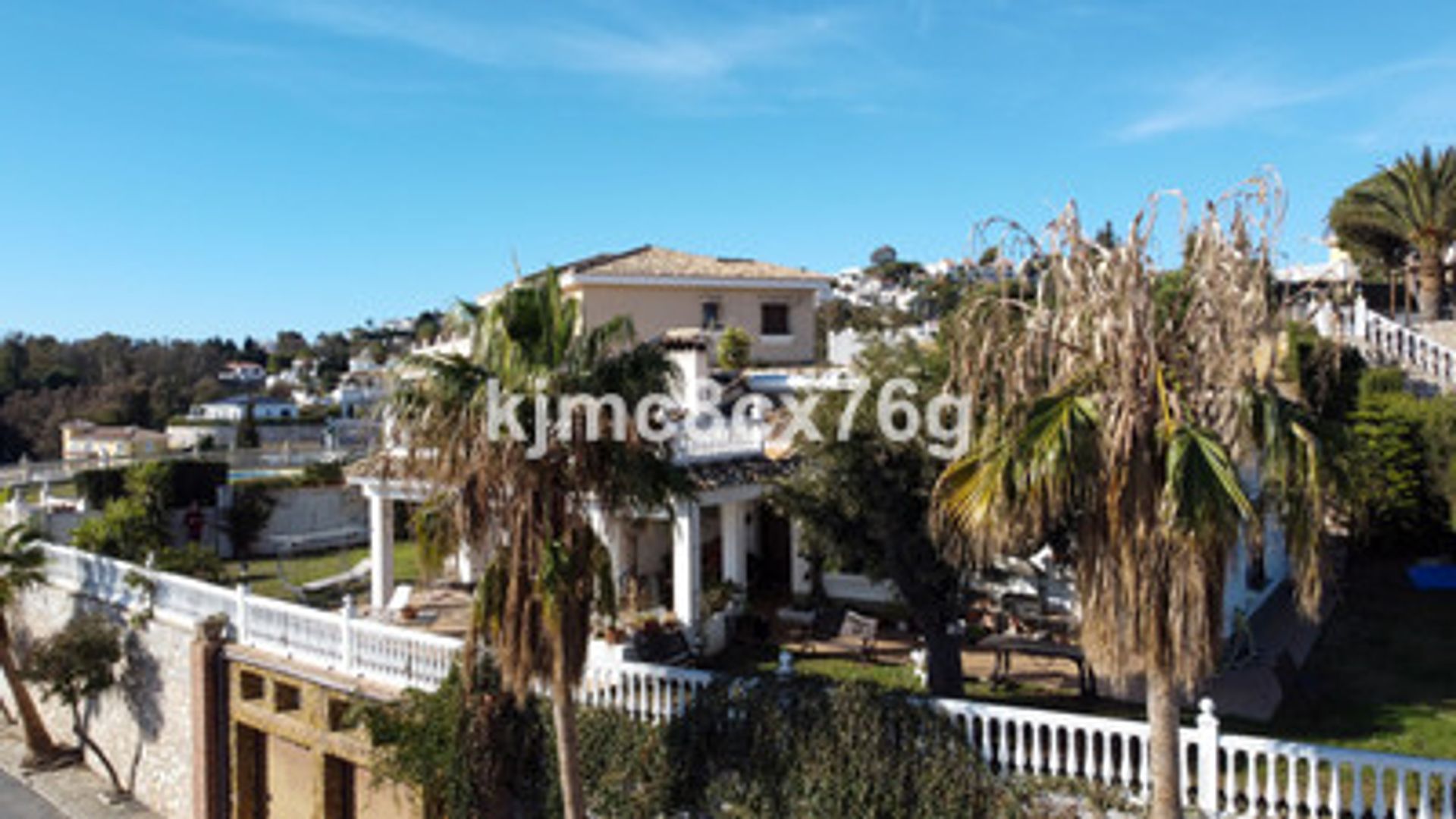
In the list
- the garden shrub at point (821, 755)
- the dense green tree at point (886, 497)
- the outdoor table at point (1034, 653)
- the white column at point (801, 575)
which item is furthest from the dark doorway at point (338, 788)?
the outdoor table at point (1034, 653)

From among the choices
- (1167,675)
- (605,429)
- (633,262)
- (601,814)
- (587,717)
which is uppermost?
(633,262)

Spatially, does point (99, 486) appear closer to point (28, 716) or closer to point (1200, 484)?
point (28, 716)

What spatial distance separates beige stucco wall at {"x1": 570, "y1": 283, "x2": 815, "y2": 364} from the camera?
26938 millimetres

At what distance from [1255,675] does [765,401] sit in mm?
11846

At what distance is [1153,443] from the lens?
6355 millimetres

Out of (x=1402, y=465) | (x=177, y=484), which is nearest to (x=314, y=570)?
(x=177, y=484)

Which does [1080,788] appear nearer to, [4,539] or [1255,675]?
[1255,675]

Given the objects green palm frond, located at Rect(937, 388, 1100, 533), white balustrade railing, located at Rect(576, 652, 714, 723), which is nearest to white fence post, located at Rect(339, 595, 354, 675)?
white balustrade railing, located at Rect(576, 652, 714, 723)

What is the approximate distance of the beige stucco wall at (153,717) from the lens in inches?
692

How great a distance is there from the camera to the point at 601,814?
11.0 meters

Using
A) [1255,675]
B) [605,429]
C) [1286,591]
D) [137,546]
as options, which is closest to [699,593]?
[605,429]

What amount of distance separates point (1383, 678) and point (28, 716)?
1000 inches

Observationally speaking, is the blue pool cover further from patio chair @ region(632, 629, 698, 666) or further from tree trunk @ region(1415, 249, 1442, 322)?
patio chair @ region(632, 629, 698, 666)

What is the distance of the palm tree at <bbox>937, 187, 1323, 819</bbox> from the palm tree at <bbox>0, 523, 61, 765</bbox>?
2106cm
